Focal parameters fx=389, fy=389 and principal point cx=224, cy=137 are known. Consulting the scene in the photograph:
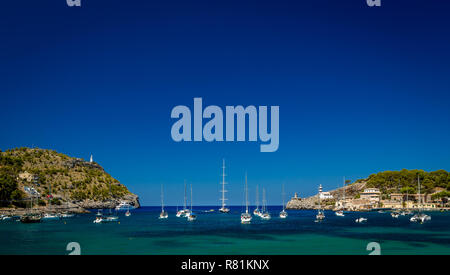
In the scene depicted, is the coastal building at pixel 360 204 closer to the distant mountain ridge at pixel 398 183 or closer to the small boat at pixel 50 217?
the distant mountain ridge at pixel 398 183

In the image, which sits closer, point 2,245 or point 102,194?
point 2,245

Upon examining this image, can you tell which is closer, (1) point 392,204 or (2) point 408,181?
(1) point 392,204

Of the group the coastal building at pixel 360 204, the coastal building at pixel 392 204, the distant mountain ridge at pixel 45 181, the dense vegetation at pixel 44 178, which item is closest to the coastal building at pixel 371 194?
the coastal building at pixel 360 204

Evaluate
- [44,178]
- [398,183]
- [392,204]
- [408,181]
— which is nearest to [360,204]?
[392,204]

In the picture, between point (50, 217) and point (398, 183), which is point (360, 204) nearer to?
point (398, 183)

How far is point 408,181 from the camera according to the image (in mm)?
169500

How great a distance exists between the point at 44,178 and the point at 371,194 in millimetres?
140355

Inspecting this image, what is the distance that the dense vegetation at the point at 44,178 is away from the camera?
124 m

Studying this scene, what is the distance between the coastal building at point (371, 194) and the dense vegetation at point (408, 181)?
548 cm
